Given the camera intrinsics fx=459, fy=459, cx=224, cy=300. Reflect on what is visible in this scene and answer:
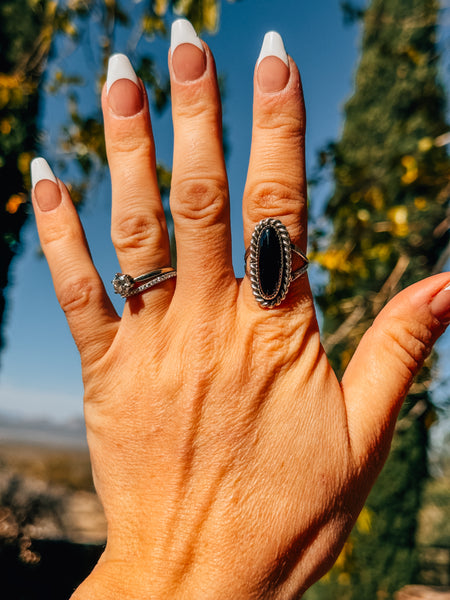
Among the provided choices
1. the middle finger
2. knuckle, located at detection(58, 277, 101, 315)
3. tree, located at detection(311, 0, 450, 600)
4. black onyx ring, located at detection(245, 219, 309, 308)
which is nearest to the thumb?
black onyx ring, located at detection(245, 219, 309, 308)

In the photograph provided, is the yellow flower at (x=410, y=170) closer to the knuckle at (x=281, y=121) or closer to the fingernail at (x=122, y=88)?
the knuckle at (x=281, y=121)

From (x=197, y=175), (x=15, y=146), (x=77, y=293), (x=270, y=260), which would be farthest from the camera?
(x=15, y=146)

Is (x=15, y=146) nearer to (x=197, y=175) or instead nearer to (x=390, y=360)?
(x=197, y=175)

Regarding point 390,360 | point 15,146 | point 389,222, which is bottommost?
point 390,360

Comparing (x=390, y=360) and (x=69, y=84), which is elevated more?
(x=69, y=84)

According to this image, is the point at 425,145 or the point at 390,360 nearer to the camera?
the point at 390,360

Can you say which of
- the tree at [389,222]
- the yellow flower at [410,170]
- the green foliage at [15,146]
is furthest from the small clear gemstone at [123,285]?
the yellow flower at [410,170]

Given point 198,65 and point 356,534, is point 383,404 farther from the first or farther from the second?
point 356,534

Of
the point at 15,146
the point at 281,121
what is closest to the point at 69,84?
the point at 15,146

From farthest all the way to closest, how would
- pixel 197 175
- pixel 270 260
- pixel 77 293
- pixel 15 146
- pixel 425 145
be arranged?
pixel 15 146, pixel 425 145, pixel 77 293, pixel 197 175, pixel 270 260
